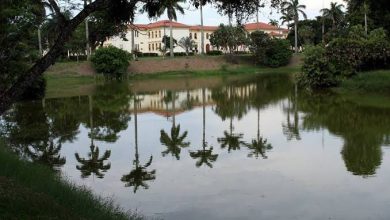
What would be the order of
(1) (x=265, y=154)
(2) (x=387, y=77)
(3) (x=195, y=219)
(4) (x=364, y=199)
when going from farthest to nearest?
(2) (x=387, y=77) → (1) (x=265, y=154) → (4) (x=364, y=199) → (3) (x=195, y=219)

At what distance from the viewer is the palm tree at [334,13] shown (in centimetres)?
9362

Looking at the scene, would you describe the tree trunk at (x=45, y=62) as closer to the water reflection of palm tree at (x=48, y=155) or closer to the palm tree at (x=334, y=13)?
the water reflection of palm tree at (x=48, y=155)

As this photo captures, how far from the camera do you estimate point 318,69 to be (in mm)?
41688

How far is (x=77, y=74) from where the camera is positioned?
2463 inches

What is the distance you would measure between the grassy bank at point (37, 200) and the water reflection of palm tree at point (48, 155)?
5189 mm

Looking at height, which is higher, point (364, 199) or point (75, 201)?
point (75, 201)

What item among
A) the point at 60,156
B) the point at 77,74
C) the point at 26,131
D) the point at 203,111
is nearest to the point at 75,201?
the point at 60,156

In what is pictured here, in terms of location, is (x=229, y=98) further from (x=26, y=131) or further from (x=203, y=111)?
(x=26, y=131)

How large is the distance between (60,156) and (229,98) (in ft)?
74.8

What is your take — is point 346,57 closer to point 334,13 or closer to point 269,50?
point 269,50

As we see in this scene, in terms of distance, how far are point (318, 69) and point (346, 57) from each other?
7.38 ft

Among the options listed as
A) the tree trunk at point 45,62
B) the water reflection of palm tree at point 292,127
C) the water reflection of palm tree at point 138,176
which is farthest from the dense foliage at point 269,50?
the tree trunk at point 45,62

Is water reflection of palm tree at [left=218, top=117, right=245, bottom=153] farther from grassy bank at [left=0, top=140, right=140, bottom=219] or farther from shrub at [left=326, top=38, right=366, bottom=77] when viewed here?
shrub at [left=326, top=38, right=366, bottom=77]

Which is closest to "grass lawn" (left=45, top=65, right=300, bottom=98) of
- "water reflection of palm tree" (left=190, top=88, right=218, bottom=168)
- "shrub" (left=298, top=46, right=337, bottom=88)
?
"shrub" (left=298, top=46, right=337, bottom=88)
